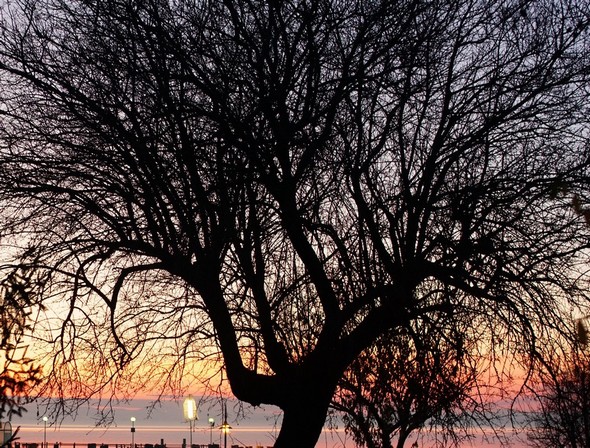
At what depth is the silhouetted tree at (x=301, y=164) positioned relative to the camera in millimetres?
8406

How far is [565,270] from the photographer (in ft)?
29.0

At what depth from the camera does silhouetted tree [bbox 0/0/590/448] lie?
27.6 feet

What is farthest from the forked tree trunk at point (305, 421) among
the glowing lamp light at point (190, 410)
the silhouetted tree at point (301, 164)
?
the glowing lamp light at point (190, 410)

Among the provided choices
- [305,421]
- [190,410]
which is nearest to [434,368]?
[305,421]

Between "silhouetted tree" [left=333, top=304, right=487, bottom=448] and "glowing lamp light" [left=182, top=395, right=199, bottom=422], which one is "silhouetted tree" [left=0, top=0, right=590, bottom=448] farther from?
"glowing lamp light" [left=182, top=395, right=199, bottom=422]

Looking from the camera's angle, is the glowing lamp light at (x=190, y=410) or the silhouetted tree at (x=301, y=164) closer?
the silhouetted tree at (x=301, y=164)

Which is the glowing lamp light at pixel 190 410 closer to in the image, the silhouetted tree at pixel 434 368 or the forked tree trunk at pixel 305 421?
the silhouetted tree at pixel 434 368

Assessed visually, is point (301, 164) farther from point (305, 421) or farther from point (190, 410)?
point (190, 410)

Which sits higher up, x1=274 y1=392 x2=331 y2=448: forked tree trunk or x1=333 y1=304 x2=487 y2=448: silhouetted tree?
x1=333 y1=304 x2=487 y2=448: silhouetted tree

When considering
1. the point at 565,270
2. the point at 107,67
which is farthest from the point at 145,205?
the point at 565,270

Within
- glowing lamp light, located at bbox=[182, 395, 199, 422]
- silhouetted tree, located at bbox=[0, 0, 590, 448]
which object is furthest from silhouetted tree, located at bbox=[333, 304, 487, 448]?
glowing lamp light, located at bbox=[182, 395, 199, 422]

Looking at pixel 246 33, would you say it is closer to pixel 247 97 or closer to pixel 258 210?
pixel 247 97

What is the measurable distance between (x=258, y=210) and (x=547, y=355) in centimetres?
333

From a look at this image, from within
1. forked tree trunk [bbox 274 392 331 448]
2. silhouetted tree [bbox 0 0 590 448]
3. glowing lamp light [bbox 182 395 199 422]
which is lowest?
forked tree trunk [bbox 274 392 331 448]
